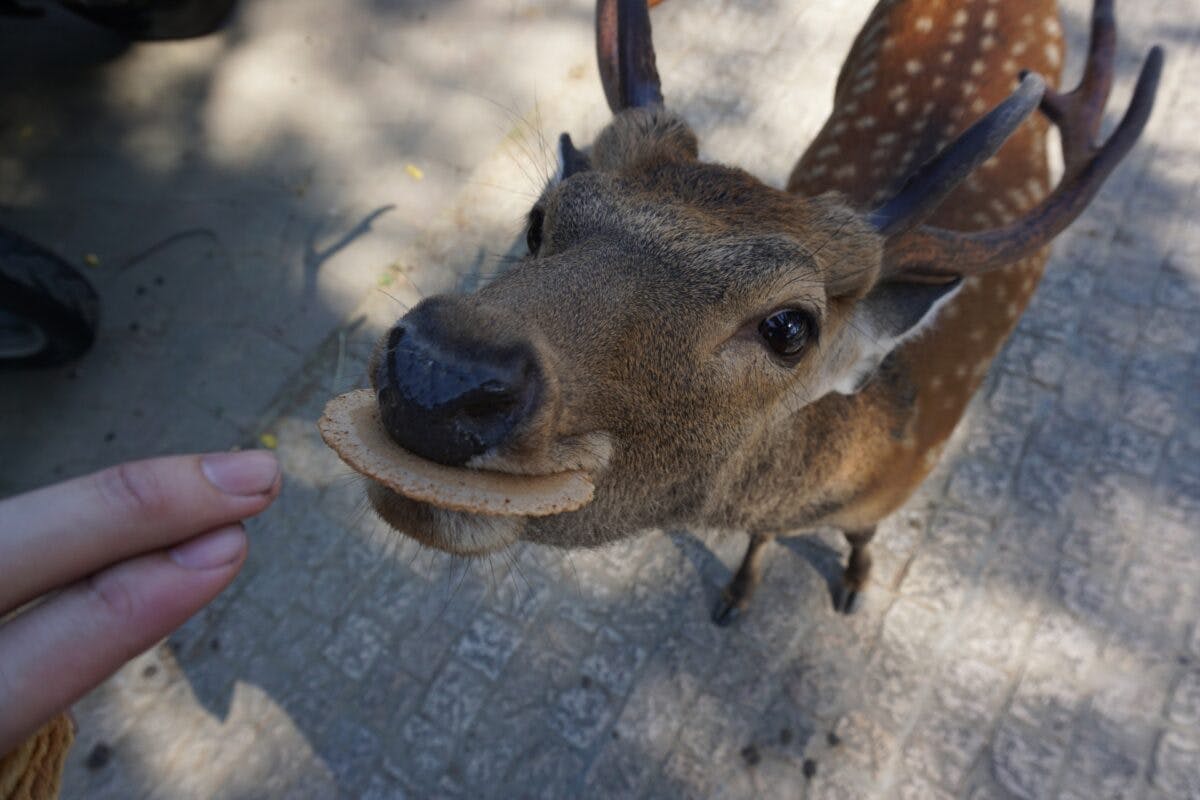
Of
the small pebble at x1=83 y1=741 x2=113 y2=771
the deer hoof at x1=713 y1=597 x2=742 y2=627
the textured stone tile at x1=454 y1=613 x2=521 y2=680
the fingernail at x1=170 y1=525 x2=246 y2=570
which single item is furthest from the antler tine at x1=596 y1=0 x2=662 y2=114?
the small pebble at x1=83 y1=741 x2=113 y2=771

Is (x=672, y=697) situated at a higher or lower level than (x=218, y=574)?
lower

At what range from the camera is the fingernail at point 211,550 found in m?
1.75

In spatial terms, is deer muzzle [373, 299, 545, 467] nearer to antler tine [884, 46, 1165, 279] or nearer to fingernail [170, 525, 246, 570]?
fingernail [170, 525, 246, 570]

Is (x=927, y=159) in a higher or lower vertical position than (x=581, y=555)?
higher

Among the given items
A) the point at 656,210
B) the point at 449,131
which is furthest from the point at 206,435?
the point at 656,210

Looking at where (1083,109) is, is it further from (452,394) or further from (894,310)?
(452,394)

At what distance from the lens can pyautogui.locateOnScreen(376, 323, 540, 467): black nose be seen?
1.37 metres

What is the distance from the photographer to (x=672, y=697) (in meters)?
3.73

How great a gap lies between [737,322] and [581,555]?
238 cm

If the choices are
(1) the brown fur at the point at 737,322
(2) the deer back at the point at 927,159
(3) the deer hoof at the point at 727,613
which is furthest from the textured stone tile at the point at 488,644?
(2) the deer back at the point at 927,159

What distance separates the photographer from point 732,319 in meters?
1.96

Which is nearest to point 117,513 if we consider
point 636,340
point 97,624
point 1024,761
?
point 97,624

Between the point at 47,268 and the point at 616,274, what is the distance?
4211mm

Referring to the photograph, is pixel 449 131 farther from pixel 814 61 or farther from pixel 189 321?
pixel 814 61
